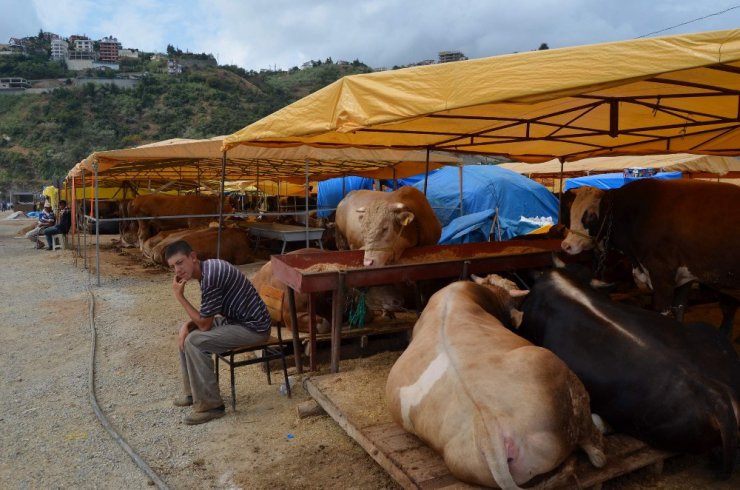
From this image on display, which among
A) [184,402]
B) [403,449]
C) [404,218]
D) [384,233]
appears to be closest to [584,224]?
[404,218]

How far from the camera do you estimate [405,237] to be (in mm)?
6129

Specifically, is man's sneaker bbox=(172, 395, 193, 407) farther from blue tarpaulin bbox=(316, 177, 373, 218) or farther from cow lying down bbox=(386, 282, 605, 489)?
blue tarpaulin bbox=(316, 177, 373, 218)

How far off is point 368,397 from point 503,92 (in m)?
2.42

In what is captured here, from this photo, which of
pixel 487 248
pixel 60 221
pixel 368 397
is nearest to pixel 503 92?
pixel 368 397

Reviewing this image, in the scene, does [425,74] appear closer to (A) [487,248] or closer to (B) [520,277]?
(B) [520,277]

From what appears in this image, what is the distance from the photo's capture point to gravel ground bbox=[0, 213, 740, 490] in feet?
11.9

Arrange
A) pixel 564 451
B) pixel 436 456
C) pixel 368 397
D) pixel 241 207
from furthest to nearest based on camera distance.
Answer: pixel 241 207
pixel 368 397
pixel 436 456
pixel 564 451

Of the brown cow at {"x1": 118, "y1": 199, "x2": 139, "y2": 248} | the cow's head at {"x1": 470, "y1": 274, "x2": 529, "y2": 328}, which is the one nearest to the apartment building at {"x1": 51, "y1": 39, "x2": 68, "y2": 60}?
the brown cow at {"x1": 118, "y1": 199, "x2": 139, "y2": 248}

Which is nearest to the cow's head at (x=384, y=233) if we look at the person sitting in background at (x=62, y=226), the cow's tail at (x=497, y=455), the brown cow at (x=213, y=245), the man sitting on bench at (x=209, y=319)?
the man sitting on bench at (x=209, y=319)

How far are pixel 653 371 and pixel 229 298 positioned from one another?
3252 mm

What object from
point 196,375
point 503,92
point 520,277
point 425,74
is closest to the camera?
point 503,92

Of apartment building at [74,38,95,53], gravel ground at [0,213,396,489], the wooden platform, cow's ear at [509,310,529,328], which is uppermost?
apartment building at [74,38,95,53]

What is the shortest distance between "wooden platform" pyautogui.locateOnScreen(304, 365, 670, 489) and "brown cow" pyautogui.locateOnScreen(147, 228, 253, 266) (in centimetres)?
887

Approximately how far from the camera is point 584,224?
6195 mm
